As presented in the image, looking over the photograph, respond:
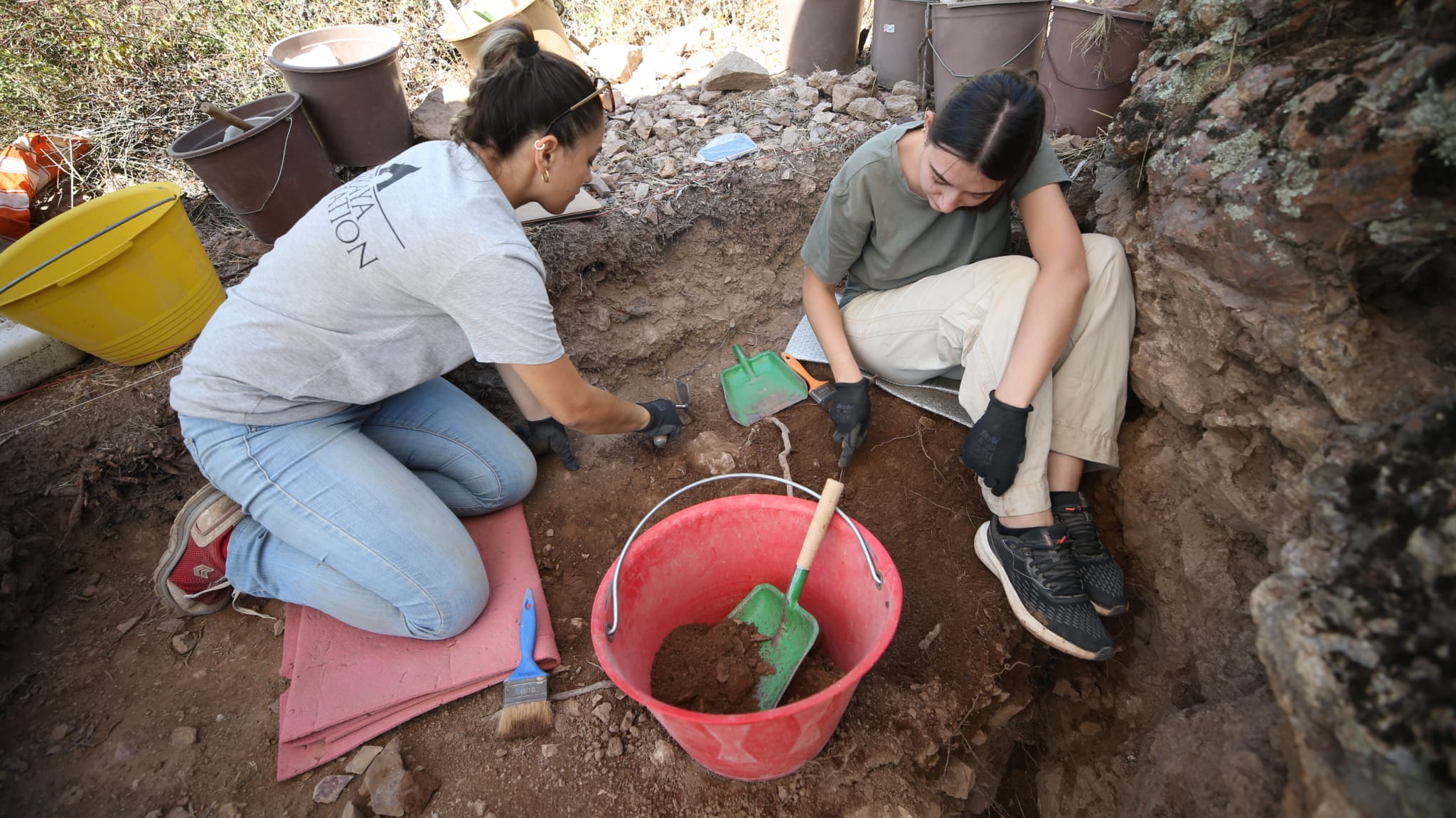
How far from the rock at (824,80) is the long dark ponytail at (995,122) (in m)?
1.80

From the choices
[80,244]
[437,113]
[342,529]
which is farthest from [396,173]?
[437,113]

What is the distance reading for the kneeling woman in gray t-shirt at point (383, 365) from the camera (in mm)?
1362

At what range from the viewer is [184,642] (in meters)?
1.75

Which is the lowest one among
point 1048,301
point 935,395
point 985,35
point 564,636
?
Answer: point 564,636

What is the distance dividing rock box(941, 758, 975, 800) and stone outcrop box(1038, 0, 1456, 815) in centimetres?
31

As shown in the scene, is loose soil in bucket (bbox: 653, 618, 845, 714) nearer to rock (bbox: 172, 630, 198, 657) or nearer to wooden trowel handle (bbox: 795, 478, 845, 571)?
wooden trowel handle (bbox: 795, 478, 845, 571)

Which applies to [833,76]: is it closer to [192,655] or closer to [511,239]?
[511,239]

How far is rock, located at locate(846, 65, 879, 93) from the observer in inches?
117

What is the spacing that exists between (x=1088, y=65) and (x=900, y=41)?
37.6 inches

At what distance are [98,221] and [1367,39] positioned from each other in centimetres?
317

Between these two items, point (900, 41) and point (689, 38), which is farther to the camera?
point (689, 38)

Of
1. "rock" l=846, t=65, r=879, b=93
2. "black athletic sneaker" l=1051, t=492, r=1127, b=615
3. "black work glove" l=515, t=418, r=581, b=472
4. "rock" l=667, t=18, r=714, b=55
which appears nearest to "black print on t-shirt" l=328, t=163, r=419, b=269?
"black work glove" l=515, t=418, r=581, b=472

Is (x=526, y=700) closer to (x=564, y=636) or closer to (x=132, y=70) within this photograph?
(x=564, y=636)

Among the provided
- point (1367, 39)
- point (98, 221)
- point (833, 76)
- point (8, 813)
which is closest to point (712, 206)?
point (833, 76)
